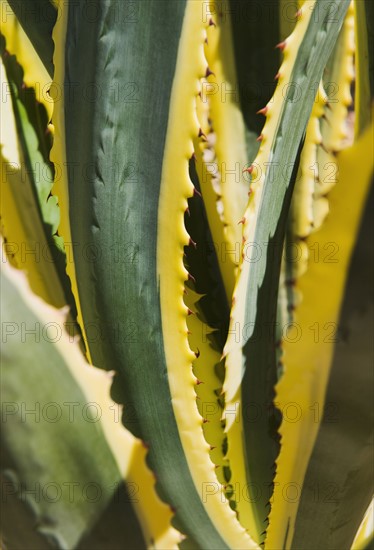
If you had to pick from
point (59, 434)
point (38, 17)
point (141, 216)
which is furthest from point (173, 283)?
point (38, 17)

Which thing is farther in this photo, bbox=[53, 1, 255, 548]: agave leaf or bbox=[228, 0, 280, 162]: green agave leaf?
bbox=[228, 0, 280, 162]: green agave leaf

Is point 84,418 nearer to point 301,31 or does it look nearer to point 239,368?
point 239,368

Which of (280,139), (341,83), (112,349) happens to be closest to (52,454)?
(112,349)

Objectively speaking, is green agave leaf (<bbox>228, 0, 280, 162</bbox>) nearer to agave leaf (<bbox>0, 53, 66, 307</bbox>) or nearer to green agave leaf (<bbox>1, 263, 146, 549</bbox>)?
agave leaf (<bbox>0, 53, 66, 307</bbox>)

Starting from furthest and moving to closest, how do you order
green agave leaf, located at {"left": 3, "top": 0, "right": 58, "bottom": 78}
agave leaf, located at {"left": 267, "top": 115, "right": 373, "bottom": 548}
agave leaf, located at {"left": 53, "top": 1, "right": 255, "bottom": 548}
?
green agave leaf, located at {"left": 3, "top": 0, "right": 58, "bottom": 78}
agave leaf, located at {"left": 53, "top": 1, "right": 255, "bottom": 548}
agave leaf, located at {"left": 267, "top": 115, "right": 373, "bottom": 548}

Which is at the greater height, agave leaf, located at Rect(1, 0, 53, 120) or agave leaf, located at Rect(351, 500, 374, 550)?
agave leaf, located at Rect(1, 0, 53, 120)

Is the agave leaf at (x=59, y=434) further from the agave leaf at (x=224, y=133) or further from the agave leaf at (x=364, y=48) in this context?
the agave leaf at (x=364, y=48)

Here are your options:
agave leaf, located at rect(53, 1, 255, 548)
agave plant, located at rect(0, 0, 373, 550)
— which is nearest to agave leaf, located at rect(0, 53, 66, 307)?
agave plant, located at rect(0, 0, 373, 550)

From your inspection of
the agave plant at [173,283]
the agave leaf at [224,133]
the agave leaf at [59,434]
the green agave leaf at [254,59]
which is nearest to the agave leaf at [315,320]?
the agave plant at [173,283]

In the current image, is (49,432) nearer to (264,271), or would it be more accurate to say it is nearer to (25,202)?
(264,271)
